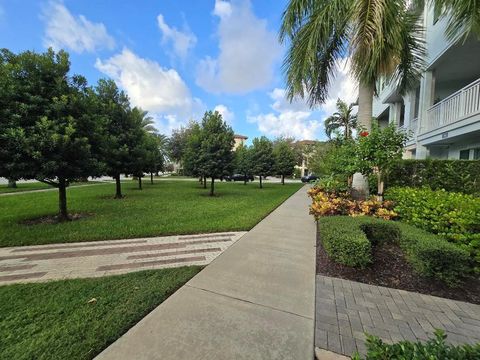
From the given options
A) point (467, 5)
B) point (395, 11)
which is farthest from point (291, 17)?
point (467, 5)

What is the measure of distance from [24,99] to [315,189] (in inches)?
376

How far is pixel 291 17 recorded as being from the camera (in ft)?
21.9

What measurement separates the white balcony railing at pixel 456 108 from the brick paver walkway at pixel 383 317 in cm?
654

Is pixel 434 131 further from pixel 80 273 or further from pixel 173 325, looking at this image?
pixel 80 273

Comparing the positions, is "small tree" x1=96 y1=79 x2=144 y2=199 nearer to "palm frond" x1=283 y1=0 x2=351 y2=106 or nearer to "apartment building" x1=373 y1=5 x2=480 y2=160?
"palm frond" x1=283 y1=0 x2=351 y2=106

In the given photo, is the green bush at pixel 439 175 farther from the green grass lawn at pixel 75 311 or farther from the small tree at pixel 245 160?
the small tree at pixel 245 160

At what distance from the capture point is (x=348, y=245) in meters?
3.72

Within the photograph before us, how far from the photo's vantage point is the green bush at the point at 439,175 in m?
5.66

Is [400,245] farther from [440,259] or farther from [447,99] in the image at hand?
[447,99]

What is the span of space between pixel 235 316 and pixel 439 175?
682cm

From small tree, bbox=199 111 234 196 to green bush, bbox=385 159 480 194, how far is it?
8.35 meters

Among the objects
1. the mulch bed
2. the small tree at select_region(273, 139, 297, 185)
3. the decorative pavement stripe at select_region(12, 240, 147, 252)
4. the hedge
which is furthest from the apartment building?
the small tree at select_region(273, 139, 297, 185)

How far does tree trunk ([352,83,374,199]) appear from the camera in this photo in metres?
6.48

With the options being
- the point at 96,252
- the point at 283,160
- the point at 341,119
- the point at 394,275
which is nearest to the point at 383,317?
the point at 394,275
